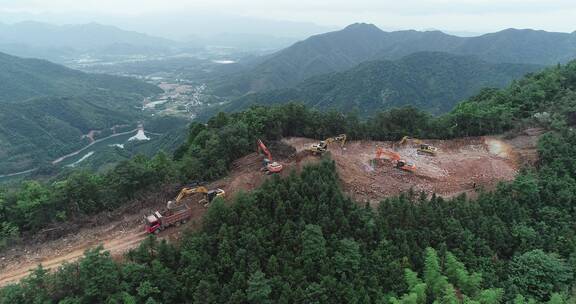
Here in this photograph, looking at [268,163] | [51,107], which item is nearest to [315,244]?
[268,163]

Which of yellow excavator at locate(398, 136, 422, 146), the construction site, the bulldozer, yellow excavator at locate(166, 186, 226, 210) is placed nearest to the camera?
the construction site

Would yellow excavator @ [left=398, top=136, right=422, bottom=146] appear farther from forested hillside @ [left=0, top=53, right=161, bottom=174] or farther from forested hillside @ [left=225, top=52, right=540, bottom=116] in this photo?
forested hillside @ [left=0, top=53, right=161, bottom=174]

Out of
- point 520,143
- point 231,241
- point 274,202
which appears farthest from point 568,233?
point 231,241

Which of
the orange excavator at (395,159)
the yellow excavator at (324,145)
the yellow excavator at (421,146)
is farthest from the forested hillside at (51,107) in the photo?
the yellow excavator at (421,146)

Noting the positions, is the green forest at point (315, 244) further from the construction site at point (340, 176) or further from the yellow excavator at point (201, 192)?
the yellow excavator at point (201, 192)

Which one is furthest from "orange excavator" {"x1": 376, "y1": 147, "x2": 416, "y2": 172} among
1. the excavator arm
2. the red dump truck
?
the red dump truck

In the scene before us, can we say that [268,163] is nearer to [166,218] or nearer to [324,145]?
[324,145]
